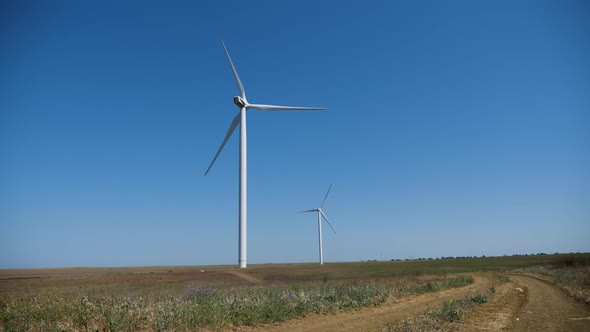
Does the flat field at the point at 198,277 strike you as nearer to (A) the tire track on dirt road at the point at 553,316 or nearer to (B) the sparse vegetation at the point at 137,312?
(B) the sparse vegetation at the point at 137,312

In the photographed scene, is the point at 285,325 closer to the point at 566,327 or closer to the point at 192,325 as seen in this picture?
the point at 192,325

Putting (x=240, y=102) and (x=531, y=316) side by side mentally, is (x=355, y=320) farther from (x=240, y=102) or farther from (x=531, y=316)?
(x=240, y=102)

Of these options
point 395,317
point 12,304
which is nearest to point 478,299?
point 395,317

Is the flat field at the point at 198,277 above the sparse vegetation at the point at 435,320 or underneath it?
underneath

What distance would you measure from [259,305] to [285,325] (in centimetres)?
207

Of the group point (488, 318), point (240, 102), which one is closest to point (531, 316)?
point (488, 318)

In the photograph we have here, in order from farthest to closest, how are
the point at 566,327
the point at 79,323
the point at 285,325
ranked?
the point at 285,325
the point at 566,327
the point at 79,323

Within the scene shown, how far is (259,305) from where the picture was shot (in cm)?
1630

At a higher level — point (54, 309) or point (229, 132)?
point (229, 132)

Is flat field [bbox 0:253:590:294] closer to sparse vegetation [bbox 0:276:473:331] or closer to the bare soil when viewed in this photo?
sparse vegetation [bbox 0:276:473:331]

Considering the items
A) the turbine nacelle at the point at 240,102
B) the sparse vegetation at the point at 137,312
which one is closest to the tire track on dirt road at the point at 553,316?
the sparse vegetation at the point at 137,312

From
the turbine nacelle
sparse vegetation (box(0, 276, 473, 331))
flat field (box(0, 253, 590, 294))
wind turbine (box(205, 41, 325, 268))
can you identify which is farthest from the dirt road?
the turbine nacelle

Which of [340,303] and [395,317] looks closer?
[395,317]

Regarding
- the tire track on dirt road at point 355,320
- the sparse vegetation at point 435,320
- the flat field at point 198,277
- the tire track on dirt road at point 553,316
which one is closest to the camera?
the sparse vegetation at point 435,320
